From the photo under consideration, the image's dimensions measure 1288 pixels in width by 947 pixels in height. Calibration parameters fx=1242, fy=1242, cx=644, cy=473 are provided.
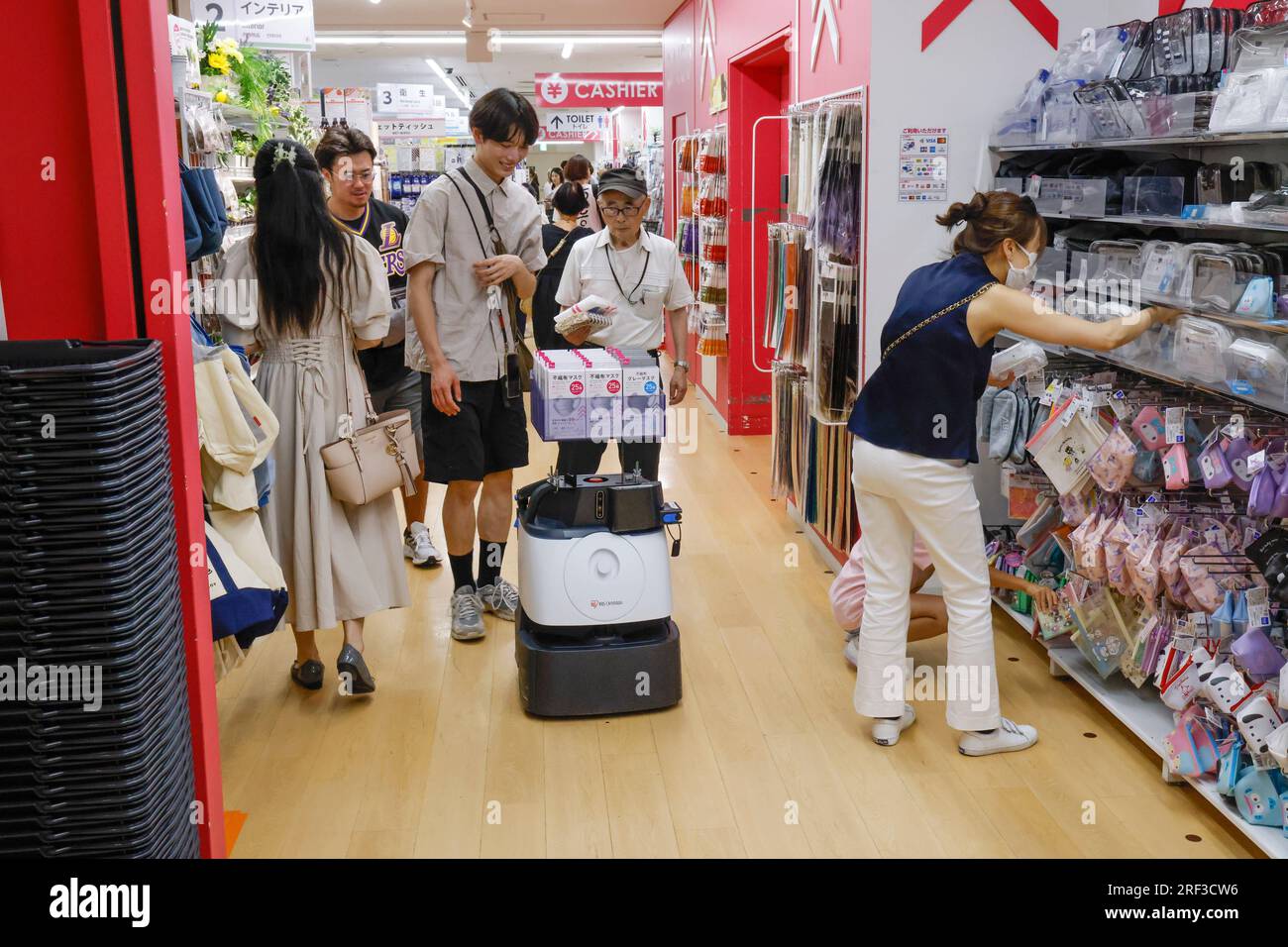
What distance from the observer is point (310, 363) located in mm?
3814

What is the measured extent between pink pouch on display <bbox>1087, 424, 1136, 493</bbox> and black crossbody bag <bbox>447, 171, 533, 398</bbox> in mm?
1879

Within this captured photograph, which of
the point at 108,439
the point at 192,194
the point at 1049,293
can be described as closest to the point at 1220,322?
the point at 1049,293

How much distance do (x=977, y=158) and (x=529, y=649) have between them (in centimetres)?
259

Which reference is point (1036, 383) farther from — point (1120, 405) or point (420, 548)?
point (420, 548)

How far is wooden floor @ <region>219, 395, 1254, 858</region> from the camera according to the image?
3.12 m

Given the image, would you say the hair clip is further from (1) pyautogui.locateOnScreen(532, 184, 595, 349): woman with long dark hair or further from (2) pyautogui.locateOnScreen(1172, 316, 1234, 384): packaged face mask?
(2) pyautogui.locateOnScreen(1172, 316, 1234, 384): packaged face mask

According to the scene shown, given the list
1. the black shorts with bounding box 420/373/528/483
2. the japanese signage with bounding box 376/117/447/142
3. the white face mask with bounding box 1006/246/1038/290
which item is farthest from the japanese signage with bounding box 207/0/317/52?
the japanese signage with bounding box 376/117/447/142

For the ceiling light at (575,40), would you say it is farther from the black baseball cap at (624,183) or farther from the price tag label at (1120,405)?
the price tag label at (1120,405)

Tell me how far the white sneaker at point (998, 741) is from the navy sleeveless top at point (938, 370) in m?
0.83

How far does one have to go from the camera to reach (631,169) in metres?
4.74

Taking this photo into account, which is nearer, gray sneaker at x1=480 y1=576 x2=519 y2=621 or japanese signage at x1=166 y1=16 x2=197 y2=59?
japanese signage at x1=166 y1=16 x2=197 y2=59

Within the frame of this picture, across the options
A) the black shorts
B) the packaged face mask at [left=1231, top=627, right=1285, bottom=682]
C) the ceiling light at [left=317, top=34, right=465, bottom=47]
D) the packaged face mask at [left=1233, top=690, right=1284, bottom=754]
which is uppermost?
the ceiling light at [left=317, top=34, right=465, bottom=47]

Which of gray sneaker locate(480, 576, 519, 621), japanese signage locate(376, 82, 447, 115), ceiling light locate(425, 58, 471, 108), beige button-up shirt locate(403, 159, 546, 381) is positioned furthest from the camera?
ceiling light locate(425, 58, 471, 108)

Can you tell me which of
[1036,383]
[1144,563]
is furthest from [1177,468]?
[1036,383]
